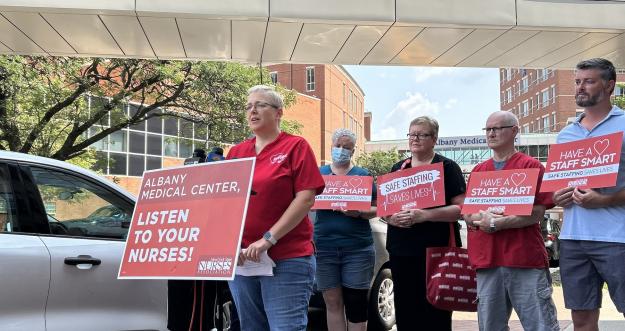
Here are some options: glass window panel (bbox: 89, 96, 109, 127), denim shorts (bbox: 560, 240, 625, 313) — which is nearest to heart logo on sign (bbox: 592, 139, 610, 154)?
denim shorts (bbox: 560, 240, 625, 313)

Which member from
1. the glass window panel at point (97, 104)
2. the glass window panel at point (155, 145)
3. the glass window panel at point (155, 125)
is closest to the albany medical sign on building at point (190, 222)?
the glass window panel at point (97, 104)

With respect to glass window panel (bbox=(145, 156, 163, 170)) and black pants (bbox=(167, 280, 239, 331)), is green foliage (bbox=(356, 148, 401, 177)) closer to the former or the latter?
glass window panel (bbox=(145, 156, 163, 170))

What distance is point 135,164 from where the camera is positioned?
33094 mm

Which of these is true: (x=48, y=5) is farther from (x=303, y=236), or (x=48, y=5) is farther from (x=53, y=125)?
(x=53, y=125)

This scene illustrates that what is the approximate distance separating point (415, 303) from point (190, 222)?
1857 mm

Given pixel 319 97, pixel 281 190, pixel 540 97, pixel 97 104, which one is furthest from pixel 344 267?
pixel 540 97

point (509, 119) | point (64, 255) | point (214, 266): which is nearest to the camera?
point (214, 266)

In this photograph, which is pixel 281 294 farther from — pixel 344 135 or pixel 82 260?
pixel 344 135

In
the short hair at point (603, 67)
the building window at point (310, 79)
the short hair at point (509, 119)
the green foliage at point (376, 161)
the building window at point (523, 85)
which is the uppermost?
the building window at point (523, 85)

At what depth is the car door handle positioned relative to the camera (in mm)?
3564

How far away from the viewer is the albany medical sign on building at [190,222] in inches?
111

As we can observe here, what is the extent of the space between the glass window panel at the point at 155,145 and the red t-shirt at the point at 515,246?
105 ft

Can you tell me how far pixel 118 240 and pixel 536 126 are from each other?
8148 cm

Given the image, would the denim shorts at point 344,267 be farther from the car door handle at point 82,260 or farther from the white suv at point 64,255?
the car door handle at point 82,260
